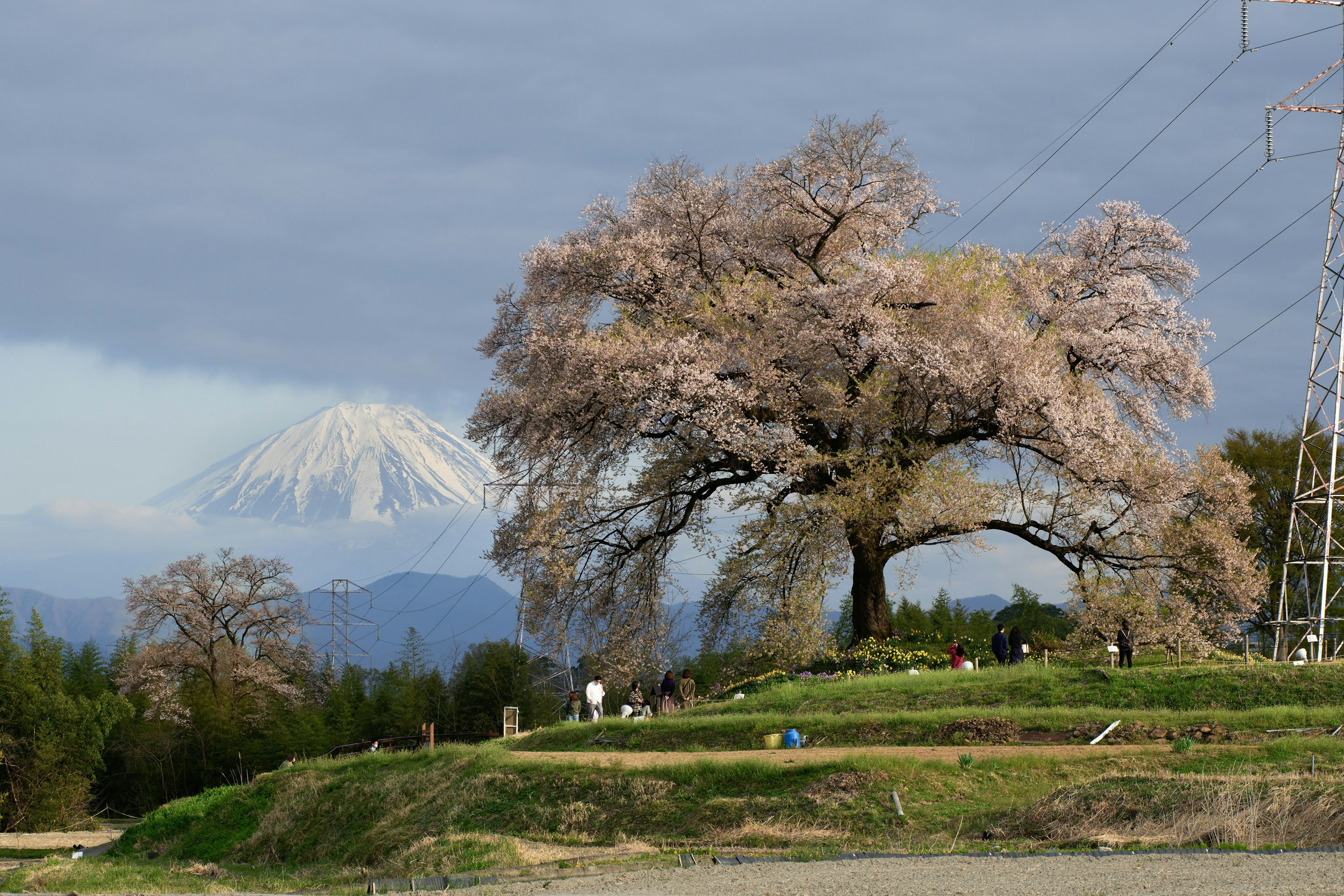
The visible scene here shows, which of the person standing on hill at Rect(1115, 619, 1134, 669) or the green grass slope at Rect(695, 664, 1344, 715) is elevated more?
the person standing on hill at Rect(1115, 619, 1134, 669)

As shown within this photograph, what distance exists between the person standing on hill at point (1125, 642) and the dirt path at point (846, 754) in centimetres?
847

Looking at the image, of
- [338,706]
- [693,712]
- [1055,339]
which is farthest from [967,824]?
[338,706]

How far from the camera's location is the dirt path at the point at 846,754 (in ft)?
54.1

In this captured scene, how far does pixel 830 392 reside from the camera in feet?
85.3

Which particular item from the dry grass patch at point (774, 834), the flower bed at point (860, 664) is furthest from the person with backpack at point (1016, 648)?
the dry grass patch at point (774, 834)

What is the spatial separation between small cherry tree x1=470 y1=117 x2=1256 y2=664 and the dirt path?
24.2ft

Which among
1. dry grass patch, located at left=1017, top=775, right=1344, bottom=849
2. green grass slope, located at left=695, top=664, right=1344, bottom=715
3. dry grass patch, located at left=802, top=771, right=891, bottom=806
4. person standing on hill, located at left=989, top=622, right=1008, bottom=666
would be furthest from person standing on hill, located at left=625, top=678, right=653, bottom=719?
dry grass patch, located at left=1017, top=775, right=1344, bottom=849

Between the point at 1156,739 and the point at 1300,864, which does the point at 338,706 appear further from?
the point at 1300,864

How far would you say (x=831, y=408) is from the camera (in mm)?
26203

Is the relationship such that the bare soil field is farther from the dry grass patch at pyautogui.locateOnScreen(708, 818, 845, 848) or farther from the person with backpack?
the dry grass patch at pyautogui.locateOnScreen(708, 818, 845, 848)

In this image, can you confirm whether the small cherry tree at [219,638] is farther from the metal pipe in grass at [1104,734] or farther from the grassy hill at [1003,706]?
the metal pipe in grass at [1104,734]

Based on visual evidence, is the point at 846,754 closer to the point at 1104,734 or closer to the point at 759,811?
the point at 759,811

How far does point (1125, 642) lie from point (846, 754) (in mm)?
10829

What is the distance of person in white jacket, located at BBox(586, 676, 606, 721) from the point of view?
1100 inches
